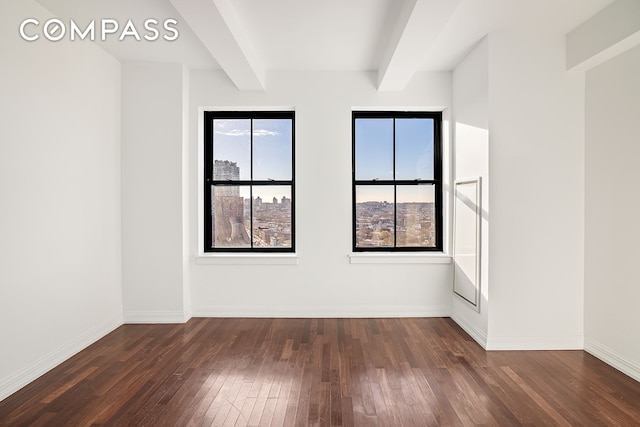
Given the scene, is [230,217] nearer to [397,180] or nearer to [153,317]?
[153,317]

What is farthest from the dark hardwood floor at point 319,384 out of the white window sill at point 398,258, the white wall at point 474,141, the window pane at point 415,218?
the window pane at point 415,218

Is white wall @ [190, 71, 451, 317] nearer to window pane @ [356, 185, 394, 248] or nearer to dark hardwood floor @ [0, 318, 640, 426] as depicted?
window pane @ [356, 185, 394, 248]

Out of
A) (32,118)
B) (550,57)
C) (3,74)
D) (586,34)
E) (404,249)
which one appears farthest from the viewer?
(404,249)

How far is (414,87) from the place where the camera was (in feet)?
13.8

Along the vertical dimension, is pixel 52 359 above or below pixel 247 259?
below

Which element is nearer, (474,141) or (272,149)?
(474,141)

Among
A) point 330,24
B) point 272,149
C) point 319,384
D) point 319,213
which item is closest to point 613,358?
point 319,384

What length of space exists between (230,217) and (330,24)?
2.42 meters

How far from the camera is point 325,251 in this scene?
4211 millimetres

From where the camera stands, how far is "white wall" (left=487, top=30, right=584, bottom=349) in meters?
3.25

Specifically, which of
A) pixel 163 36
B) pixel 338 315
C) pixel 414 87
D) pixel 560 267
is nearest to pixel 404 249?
pixel 338 315

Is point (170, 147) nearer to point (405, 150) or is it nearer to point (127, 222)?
point (127, 222)

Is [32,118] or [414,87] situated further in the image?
[414,87]

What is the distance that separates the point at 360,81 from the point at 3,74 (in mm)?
3211
